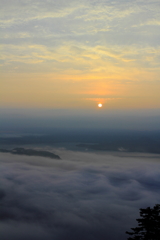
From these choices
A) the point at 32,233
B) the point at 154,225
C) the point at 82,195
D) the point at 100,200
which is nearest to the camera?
the point at 154,225

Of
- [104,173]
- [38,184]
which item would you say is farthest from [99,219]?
[104,173]

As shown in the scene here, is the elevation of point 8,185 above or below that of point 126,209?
above

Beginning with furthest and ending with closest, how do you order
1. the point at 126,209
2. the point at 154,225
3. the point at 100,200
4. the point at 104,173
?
the point at 104,173, the point at 100,200, the point at 126,209, the point at 154,225

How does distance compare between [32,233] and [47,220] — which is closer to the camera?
[32,233]

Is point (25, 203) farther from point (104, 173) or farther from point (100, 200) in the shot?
point (104, 173)

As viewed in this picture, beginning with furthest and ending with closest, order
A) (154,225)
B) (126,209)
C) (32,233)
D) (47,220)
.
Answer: (126,209) → (47,220) → (32,233) → (154,225)

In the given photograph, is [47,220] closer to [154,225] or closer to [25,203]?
[25,203]

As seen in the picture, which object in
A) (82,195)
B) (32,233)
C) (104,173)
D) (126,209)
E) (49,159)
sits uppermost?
(49,159)

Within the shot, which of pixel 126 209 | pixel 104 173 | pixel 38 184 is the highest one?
pixel 104 173

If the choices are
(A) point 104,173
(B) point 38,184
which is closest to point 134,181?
(A) point 104,173
